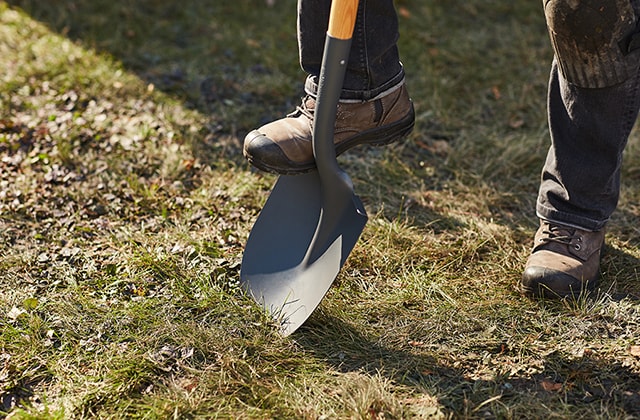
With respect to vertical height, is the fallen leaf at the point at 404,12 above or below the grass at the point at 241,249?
above

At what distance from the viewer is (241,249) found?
270 cm

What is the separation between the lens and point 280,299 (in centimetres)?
231

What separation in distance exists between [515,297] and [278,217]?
0.82m

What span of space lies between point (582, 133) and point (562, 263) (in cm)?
42

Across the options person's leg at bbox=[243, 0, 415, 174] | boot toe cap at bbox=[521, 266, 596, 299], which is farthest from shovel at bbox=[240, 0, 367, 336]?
boot toe cap at bbox=[521, 266, 596, 299]

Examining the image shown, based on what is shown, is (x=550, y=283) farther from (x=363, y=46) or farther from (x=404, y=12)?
(x=404, y=12)

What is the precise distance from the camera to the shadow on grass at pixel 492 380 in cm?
198

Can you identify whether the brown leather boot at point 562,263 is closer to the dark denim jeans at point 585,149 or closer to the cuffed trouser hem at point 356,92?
the dark denim jeans at point 585,149

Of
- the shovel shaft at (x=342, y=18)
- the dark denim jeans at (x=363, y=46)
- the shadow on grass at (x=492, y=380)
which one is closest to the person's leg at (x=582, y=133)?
the shadow on grass at (x=492, y=380)

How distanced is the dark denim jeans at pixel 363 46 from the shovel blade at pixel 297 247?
1.01 feet

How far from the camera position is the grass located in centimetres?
205

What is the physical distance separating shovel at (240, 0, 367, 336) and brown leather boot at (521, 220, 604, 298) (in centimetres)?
65

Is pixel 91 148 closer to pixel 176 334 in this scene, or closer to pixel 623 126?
pixel 176 334

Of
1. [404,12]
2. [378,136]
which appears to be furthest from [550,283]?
[404,12]
